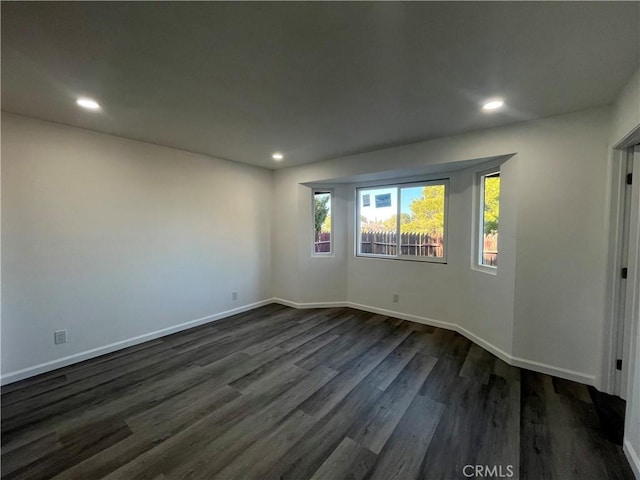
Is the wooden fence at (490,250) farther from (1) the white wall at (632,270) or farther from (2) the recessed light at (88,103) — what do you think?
(2) the recessed light at (88,103)

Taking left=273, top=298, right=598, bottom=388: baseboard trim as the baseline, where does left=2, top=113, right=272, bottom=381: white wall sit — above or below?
above

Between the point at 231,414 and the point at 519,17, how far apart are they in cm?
304

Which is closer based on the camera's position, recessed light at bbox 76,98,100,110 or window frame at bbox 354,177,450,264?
recessed light at bbox 76,98,100,110

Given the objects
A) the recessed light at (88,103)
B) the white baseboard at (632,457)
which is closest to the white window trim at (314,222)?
the recessed light at (88,103)

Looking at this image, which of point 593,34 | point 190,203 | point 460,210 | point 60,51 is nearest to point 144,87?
point 60,51

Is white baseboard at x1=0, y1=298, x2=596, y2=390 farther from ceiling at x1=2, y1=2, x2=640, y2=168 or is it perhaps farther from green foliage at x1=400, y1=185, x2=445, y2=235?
ceiling at x1=2, y1=2, x2=640, y2=168

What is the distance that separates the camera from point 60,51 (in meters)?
1.57

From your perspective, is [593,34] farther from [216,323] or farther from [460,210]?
[216,323]

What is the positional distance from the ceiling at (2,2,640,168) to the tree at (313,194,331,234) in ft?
6.67

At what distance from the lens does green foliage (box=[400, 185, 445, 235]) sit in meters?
3.77

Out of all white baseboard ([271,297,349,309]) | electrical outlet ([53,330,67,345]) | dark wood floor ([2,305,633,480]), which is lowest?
dark wood floor ([2,305,633,480])

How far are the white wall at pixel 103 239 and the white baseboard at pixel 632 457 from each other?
4265 mm

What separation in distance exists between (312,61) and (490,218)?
271 centimetres

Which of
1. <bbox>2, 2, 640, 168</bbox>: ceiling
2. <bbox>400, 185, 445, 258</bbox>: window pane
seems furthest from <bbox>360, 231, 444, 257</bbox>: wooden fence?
<bbox>2, 2, 640, 168</bbox>: ceiling
